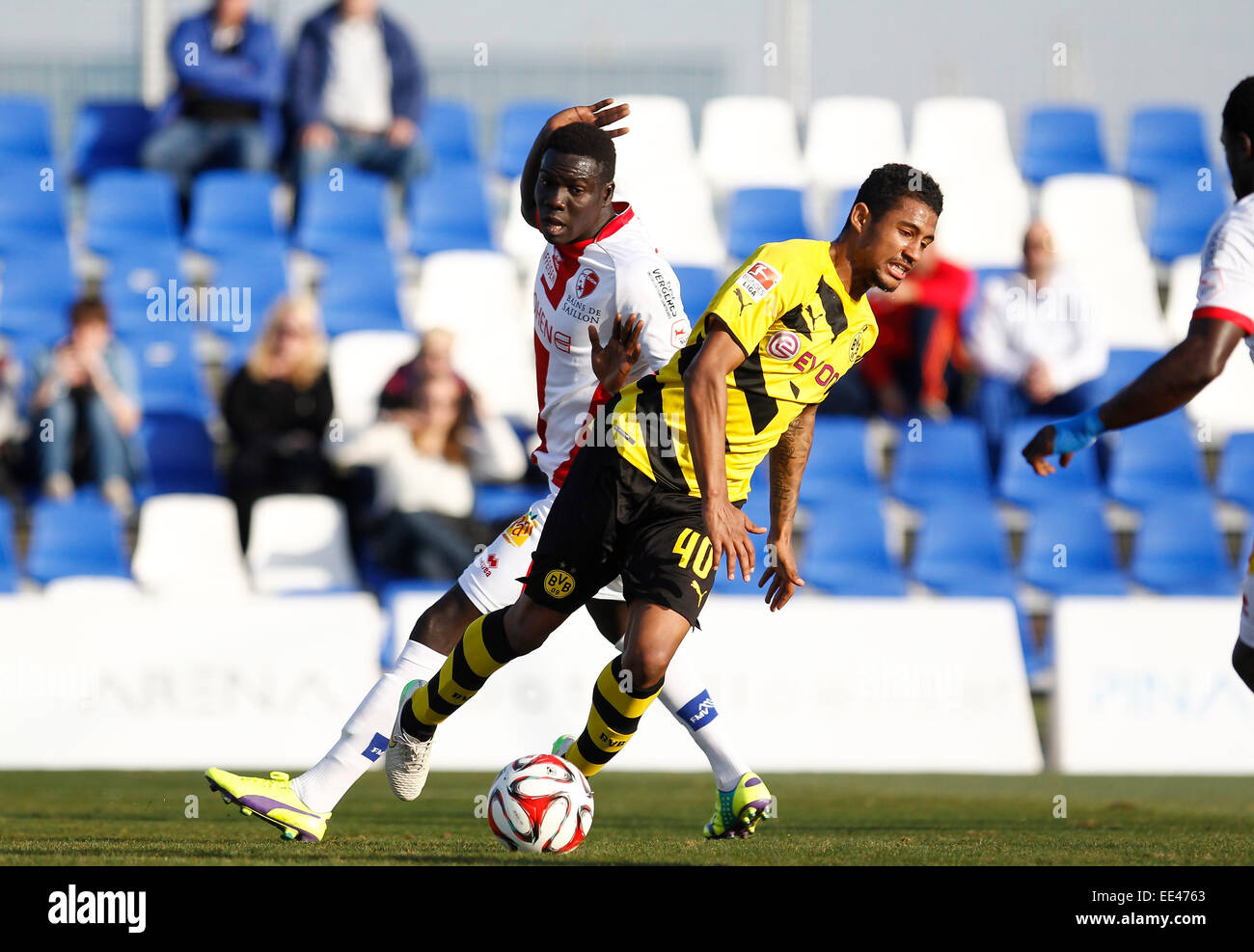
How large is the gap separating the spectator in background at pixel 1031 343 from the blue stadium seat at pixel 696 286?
2.16 metres

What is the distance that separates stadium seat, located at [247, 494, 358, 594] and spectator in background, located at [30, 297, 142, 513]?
1134 mm

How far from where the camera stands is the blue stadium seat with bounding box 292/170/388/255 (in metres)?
14.2

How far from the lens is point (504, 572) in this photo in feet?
20.7

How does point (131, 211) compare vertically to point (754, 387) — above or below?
above

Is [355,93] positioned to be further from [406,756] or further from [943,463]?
[406,756]

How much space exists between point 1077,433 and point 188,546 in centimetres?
773

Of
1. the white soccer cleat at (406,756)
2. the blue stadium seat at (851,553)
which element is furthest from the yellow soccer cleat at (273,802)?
the blue stadium seat at (851,553)

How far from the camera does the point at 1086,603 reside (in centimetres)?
1094

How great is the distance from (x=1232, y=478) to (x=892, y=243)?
8422 millimetres

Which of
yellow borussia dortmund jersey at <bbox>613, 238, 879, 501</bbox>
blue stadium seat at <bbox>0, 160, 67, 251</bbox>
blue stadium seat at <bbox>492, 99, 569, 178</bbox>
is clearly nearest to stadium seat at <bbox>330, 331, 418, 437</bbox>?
blue stadium seat at <bbox>0, 160, 67, 251</bbox>

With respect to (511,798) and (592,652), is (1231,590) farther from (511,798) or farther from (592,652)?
(511,798)

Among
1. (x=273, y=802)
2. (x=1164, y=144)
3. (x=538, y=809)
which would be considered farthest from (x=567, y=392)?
(x=1164, y=144)

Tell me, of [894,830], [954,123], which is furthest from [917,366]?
[894,830]

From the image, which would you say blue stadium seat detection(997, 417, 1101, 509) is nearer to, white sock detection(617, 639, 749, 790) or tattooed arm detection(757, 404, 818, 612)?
tattooed arm detection(757, 404, 818, 612)
